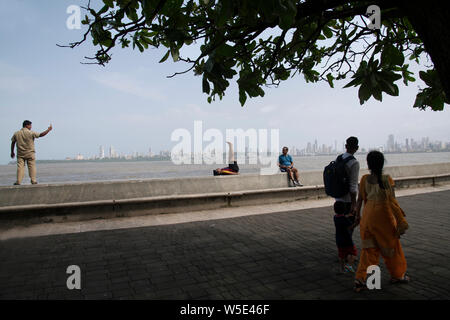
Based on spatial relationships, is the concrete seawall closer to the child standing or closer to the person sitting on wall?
the person sitting on wall

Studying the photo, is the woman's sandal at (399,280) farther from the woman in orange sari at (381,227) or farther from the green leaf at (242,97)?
the green leaf at (242,97)

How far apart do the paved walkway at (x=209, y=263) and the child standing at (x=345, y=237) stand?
22 cm

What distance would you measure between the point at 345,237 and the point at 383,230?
0.68m

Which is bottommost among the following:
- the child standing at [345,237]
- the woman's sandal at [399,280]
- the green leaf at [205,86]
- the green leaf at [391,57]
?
the woman's sandal at [399,280]

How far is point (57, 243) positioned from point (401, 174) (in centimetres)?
Result: 1338

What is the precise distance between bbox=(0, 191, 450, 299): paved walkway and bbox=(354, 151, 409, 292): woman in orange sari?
217 millimetres

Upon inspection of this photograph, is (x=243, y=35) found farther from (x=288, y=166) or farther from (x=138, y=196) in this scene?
(x=288, y=166)

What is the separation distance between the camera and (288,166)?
11359 millimetres

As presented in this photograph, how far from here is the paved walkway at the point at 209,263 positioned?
3584 mm

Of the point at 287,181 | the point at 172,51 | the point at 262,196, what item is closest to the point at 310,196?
the point at 287,181

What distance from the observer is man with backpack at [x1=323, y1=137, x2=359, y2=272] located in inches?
163

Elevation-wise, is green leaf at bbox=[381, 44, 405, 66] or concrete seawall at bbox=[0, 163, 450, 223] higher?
green leaf at bbox=[381, 44, 405, 66]

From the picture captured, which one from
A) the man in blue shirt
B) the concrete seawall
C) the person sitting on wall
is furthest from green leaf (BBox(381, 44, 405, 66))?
the person sitting on wall

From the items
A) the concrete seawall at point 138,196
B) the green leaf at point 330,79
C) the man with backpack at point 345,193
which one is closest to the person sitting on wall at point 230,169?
the concrete seawall at point 138,196
